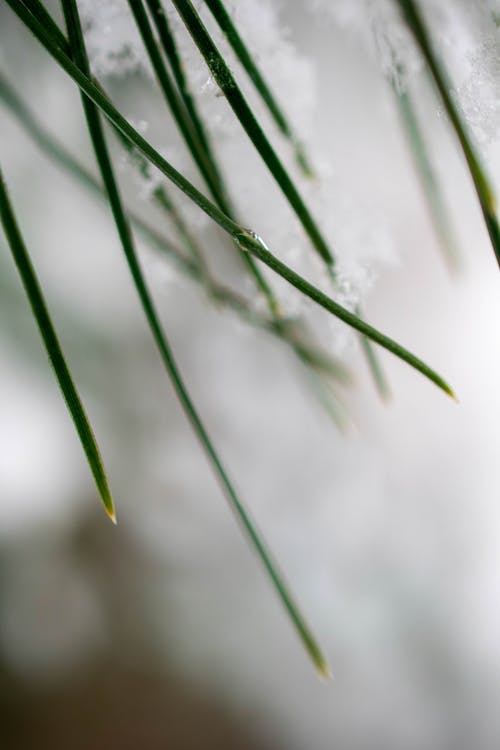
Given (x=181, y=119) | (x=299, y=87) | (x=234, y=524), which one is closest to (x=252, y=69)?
(x=181, y=119)

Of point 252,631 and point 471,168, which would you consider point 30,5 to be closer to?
point 471,168

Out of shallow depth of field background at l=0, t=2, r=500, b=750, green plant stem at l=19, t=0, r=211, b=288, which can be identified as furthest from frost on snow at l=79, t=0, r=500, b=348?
shallow depth of field background at l=0, t=2, r=500, b=750

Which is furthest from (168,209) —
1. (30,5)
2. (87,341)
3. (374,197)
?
(87,341)

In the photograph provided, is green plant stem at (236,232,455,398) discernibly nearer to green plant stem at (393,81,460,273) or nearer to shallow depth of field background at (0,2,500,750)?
green plant stem at (393,81,460,273)

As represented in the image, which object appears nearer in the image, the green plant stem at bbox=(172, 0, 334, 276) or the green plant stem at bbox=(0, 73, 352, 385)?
the green plant stem at bbox=(172, 0, 334, 276)

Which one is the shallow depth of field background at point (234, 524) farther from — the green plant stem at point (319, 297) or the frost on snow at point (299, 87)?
the green plant stem at point (319, 297)

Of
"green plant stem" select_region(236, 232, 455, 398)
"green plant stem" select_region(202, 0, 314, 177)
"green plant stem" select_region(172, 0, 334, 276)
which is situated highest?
"green plant stem" select_region(202, 0, 314, 177)
